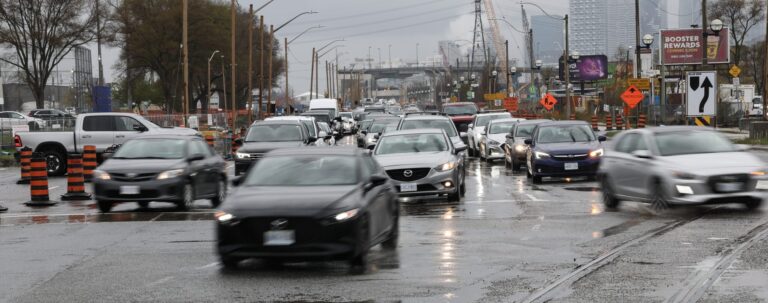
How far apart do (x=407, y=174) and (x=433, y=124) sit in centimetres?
1273

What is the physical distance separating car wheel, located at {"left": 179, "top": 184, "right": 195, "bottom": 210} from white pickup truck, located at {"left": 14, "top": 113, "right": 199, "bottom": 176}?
45.2 feet

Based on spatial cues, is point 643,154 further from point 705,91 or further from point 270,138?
point 705,91

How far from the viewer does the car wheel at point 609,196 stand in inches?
771

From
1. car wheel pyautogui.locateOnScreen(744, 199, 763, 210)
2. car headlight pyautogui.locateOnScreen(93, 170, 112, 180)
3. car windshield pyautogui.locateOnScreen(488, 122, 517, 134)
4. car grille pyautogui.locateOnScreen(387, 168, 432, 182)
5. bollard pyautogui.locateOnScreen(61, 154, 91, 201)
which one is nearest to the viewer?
car wheel pyautogui.locateOnScreen(744, 199, 763, 210)

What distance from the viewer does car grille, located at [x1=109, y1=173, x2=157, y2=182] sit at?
20.2 meters

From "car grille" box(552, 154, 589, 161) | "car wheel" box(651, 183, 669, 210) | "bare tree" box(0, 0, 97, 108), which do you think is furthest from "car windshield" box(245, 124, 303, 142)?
"bare tree" box(0, 0, 97, 108)

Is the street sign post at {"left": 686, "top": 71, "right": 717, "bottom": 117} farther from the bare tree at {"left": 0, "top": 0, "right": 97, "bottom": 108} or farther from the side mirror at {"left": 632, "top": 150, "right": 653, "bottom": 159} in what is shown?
the bare tree at {"left": 0, "top": 0, "right": 97, "bottom": 108}

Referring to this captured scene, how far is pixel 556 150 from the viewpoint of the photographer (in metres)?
26.9

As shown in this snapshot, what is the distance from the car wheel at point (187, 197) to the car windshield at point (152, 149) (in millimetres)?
741

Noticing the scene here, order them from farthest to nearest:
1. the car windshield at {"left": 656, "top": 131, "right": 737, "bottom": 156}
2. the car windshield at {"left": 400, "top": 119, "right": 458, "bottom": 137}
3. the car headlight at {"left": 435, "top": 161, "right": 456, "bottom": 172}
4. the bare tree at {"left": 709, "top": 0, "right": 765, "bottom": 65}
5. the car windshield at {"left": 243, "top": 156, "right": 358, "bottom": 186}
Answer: the bare tree at {"left": 709, "top": 0, "right": 765, "bottom": 65}, the car windshield at {"left": 400, "top": 119, "right": 458, "bottom": 137}, the car headlight at {"left": 435, "top": 161, "right": 456, "bottom": 172}, the car windshield at {"left": 656, "top": 131, "right": 737, "bottom": 156}, the car windshield at {"left": 243, "top": 156, "right": 358, "bottom": 186}

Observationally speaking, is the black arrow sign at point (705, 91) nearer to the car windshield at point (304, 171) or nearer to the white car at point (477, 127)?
the white car at point (477, 127)

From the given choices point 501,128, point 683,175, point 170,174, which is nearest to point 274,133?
point 501,128

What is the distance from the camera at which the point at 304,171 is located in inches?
530

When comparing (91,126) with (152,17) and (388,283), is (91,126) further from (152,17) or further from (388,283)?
(152,17)
